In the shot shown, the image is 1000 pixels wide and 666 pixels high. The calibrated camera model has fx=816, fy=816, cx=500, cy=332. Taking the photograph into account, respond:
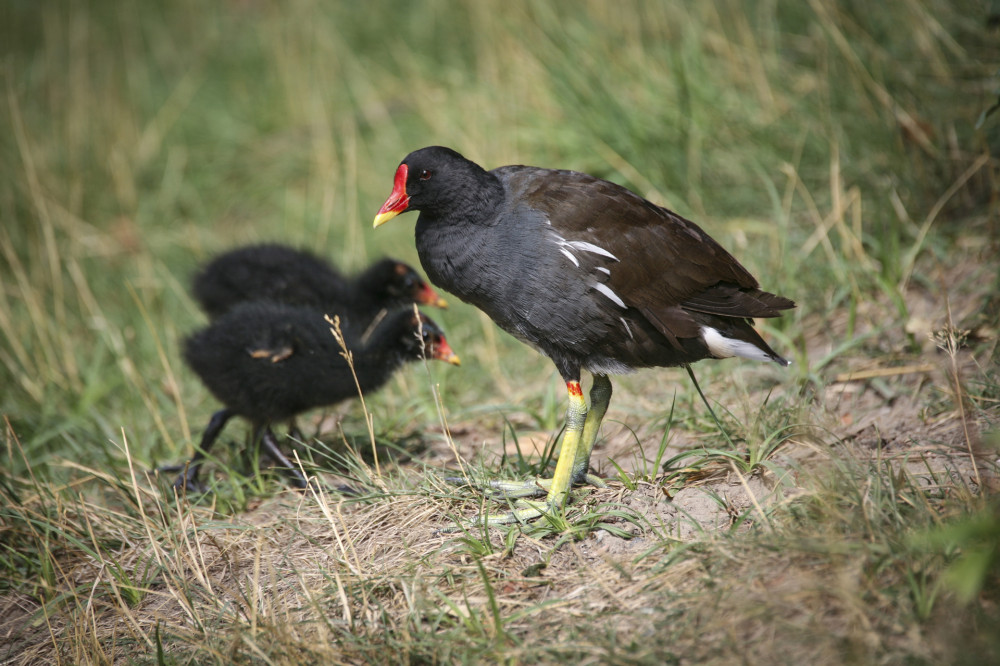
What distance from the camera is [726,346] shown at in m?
2.65

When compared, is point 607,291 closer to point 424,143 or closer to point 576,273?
point 576,273

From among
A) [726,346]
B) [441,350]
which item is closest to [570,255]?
[726,346]

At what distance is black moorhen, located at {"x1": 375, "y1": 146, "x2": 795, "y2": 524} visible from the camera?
102 inches

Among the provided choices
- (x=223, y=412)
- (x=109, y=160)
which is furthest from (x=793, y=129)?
(x=109, y=160)

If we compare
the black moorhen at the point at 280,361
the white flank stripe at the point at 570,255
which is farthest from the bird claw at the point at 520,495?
the white flank stripe at the point at 570,255

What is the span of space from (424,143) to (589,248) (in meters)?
3.50

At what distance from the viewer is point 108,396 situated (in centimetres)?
437

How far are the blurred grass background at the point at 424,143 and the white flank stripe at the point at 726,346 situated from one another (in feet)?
3.81

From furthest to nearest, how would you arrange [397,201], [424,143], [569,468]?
[424,143] < [397,201] < [569,468]

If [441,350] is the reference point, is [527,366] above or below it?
below

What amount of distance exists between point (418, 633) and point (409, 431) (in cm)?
158

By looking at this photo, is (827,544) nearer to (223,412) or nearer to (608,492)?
(608,492)

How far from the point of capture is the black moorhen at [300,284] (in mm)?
3848

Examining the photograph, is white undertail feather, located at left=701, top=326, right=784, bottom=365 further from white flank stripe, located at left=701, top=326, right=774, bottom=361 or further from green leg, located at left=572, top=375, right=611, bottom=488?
green leg, located at left=572, top=375, right=611, bottom=488
